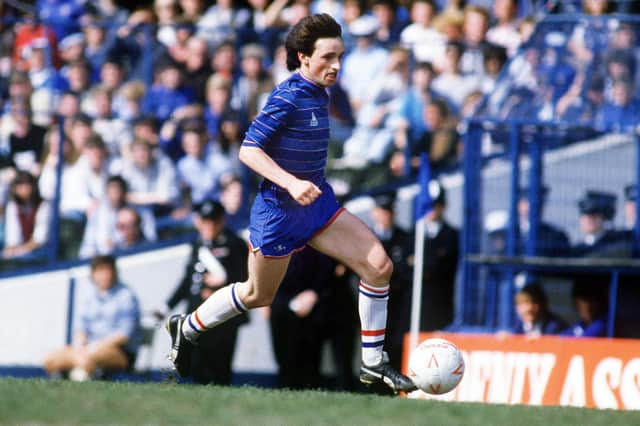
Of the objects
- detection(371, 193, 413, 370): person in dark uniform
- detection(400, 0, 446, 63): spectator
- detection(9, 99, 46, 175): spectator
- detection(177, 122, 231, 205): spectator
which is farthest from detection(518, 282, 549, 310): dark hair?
detection(9, 99, 46, 175): spectator

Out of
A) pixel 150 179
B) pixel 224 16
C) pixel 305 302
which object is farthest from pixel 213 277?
pixel 224 16

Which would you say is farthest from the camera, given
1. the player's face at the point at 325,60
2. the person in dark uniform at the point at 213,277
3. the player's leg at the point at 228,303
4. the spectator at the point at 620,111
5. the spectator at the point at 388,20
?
the spectator at the point at 388,20

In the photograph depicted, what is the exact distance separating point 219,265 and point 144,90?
95.7 inches

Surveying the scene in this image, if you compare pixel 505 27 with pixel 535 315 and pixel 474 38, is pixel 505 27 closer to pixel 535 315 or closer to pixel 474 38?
pixel 474 38

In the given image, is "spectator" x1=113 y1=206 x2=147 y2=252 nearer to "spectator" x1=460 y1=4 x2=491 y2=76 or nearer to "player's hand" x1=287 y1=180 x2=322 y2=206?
"spectator" x1=460 y1=4 x2=491 y2=76

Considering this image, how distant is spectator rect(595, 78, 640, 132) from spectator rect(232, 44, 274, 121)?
138 inches

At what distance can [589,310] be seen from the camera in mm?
11406

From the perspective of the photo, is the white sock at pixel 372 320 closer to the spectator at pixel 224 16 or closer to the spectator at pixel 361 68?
the spectator at pixel 361 68

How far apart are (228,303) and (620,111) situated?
5419 millimetres

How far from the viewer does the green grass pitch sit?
20.6ft

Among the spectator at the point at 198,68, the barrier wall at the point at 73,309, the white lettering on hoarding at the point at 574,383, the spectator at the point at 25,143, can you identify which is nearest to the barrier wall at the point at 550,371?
the white lettering on hoarding at the point at 574,383

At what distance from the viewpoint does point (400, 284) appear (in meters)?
12.2

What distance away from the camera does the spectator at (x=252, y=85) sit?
12.9 m

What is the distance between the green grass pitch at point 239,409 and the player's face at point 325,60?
6.37 feet
